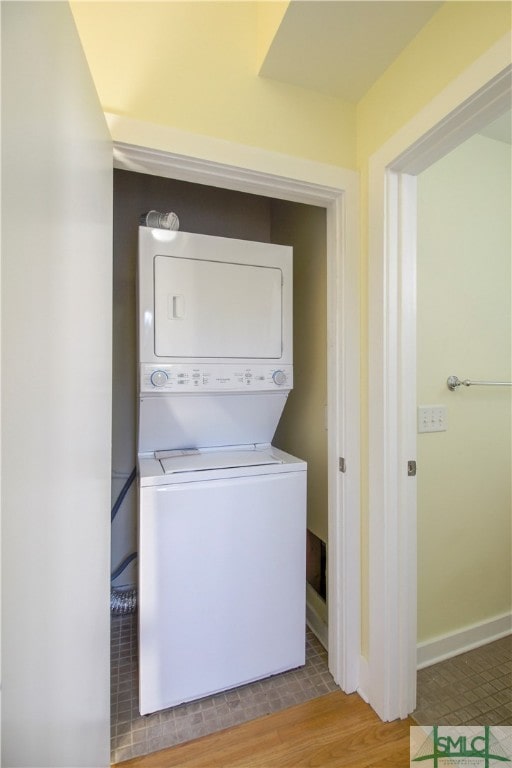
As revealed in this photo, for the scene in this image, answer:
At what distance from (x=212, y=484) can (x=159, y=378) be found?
19.8 inches

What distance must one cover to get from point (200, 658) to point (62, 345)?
1.41m

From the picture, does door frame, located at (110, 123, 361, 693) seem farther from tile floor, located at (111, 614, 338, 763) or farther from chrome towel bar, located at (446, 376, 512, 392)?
chrome towel bar, located at (446, 376, 512, 392)

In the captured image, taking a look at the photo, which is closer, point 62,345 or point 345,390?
point 62,345

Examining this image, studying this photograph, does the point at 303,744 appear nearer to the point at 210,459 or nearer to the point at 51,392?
the point at 210,459

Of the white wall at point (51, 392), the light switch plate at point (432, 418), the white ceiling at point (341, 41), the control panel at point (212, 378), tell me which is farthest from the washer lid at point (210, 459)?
the white ceiling at point (341, 41)

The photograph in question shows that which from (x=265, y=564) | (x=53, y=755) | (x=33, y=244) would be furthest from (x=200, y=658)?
(x=33, y=244)

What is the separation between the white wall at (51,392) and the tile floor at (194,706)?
329mm

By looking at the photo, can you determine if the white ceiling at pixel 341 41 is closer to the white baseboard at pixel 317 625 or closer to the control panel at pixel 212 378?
the control panel at pixel 212 378

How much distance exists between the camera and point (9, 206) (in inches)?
22.0

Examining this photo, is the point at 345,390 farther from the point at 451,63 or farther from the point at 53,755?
the point at 53,755

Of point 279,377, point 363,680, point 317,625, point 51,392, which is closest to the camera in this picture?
point 51,392

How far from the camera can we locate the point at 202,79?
1.28 meters

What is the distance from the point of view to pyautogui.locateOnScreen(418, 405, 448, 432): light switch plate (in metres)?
1.63

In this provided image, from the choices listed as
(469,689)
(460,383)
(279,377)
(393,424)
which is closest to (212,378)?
(279,377)
